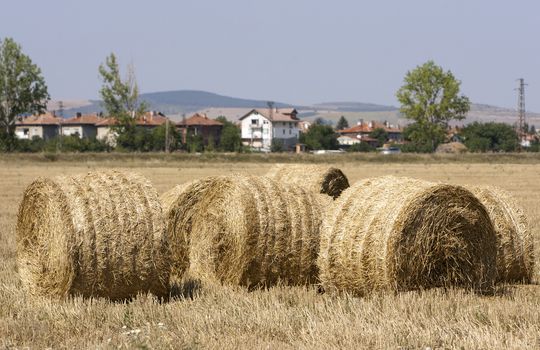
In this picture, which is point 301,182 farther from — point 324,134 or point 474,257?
point 324,134

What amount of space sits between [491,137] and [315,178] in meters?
108

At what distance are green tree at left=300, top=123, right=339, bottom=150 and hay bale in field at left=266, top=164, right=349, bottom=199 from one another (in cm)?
11094

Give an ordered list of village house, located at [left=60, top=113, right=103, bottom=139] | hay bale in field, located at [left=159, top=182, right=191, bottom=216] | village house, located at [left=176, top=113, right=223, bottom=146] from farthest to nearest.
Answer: village house, located at [left=60, top=113, right=103, bottom=139], village house, located at [left=176, top=113, right=223, bottom=146], hay bale in field, located at [left=159, top=182, right=191, bottom=216]

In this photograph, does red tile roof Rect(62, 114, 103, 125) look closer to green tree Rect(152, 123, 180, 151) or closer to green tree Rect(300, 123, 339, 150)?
green tree Rect(300, 123, 339, 150)

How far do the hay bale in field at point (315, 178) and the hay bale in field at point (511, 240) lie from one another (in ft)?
16.7

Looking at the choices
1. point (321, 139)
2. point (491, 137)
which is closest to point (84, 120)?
point (321, 139)

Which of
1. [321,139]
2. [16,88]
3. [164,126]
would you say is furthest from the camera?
[321,139]

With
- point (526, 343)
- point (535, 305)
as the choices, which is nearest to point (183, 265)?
point (535, 305)

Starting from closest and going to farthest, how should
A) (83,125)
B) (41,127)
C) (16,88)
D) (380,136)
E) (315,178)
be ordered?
(315,178)
(16,88)
(380,136)
(83,125)
(41,127)

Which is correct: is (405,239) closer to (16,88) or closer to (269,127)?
(16,88)

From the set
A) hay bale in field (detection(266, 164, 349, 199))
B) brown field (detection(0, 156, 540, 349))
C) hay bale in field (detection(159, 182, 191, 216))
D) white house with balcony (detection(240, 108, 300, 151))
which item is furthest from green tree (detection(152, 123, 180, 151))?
brown field (detection(0, 156, 540, 349))

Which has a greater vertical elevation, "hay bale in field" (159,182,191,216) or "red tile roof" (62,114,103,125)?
"red tile roof" (62,114,103,125)

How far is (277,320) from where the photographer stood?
28.5ft

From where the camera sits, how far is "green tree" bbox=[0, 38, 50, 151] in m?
80.6
